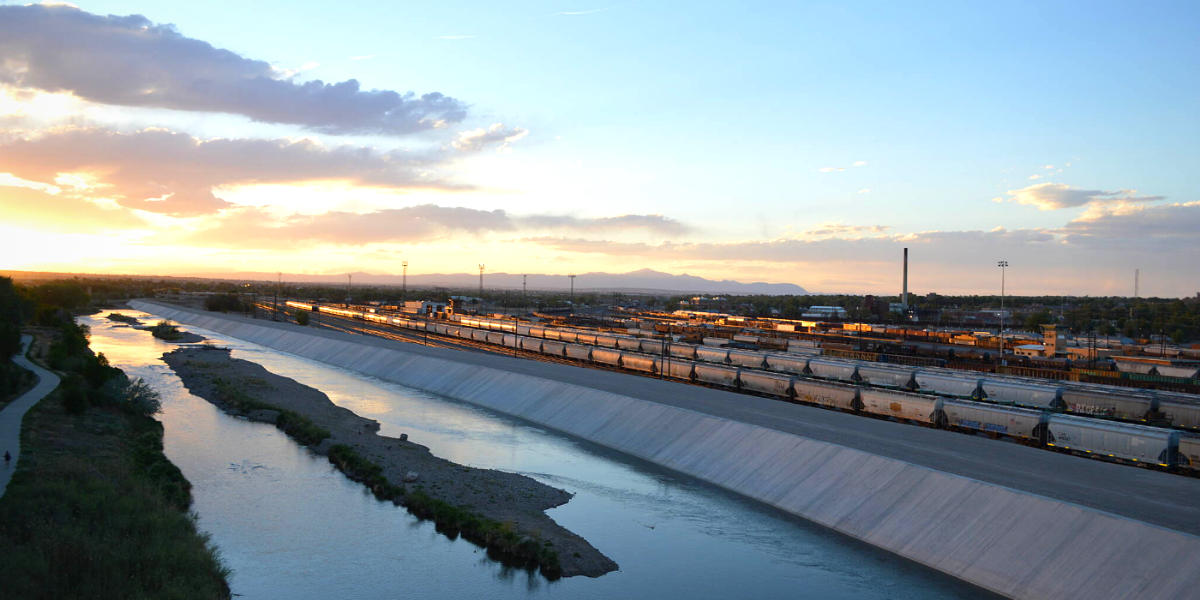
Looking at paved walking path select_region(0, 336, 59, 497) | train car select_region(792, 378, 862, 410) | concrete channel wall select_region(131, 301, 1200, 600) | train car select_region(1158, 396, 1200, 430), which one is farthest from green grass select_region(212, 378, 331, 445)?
train car select_region(1158, 396, 1200, 430)

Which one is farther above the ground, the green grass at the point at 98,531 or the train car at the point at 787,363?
the train car at the point at 787,363

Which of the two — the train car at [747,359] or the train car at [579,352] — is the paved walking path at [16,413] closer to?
the train car at [579,352]

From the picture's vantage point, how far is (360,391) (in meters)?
49.4

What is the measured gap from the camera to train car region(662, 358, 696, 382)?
50.3 m

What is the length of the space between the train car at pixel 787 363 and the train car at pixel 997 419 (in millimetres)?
17874

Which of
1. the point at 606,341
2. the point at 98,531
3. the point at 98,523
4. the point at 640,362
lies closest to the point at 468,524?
the point at 98,531

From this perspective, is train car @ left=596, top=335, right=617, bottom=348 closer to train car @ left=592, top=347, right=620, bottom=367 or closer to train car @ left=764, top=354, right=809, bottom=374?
train car @ left=592, top=347, right=620, bottom=367

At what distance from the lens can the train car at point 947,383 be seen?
132ft

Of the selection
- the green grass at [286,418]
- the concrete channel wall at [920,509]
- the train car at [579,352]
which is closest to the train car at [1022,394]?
the concrete channel wall at [920,509]

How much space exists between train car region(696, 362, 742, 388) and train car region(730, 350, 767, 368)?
292 inches

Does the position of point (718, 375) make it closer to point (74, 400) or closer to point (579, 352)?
point (579, 352)

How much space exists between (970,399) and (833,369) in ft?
34.0

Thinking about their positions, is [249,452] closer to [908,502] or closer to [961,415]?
[908,502]

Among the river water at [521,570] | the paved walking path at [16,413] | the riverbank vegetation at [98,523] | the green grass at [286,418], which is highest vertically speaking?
the paved walking path at [16,413]
